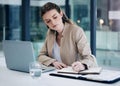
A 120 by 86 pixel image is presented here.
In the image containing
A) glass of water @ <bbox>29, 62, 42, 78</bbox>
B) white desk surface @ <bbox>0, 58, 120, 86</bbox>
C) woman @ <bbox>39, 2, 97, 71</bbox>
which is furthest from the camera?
woman @ <bbox>39, 2, 97, 71</bbox>

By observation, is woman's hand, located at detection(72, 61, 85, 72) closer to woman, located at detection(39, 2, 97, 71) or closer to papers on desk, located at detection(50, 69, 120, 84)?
papers on desk, located at detection(50, 69, 120, 84)

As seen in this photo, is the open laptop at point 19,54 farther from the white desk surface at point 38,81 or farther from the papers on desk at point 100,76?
the papers on desk at point 100,76

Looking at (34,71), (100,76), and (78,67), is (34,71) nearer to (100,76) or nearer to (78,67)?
(78,67)

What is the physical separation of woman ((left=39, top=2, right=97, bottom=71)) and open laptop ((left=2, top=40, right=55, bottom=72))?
26 cm

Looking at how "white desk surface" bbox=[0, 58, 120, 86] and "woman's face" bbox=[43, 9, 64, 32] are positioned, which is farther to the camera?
"woman's face" bbox=[43, 9, 64, 32]

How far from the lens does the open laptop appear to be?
6.36 feet

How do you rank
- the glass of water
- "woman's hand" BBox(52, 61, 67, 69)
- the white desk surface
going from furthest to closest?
"woman's hand" BBox(52, 61, 67, 69), the glass of water, the white desk surface

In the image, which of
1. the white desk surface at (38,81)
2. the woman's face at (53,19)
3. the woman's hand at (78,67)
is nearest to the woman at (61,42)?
the woman's face at (53,19)

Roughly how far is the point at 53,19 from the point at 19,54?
499mm

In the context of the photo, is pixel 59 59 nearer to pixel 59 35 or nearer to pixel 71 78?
pixel 59 35

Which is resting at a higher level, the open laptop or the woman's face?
the woman's face

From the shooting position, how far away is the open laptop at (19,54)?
1.94 metres

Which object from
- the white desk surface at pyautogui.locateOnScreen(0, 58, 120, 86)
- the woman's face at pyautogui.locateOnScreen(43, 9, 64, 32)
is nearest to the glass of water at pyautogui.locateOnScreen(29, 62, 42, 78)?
the white desk surface at pyautogui.locateOnScreen(0, 58, 120, 86)

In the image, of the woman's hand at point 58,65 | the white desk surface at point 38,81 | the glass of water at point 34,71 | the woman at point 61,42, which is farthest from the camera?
the woman at point 61,42
